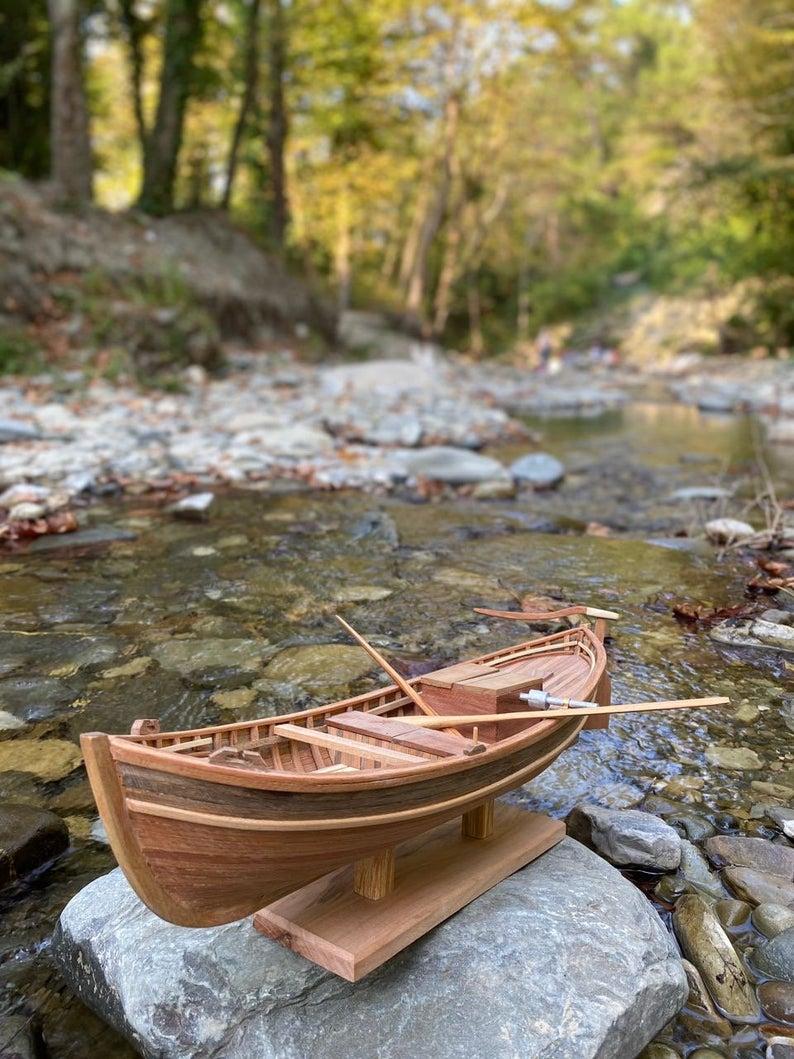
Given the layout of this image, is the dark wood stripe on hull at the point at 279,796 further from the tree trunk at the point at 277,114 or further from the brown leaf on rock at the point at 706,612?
the tree trunk at the point at 277,114

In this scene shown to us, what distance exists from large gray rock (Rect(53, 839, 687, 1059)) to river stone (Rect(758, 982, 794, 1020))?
12.2 inches

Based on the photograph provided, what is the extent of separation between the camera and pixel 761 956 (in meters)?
2.86

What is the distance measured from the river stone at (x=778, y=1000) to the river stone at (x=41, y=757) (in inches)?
117


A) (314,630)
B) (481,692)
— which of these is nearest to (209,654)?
(314,630)

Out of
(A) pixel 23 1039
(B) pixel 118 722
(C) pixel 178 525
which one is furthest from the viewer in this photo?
(C) pixel 178 525

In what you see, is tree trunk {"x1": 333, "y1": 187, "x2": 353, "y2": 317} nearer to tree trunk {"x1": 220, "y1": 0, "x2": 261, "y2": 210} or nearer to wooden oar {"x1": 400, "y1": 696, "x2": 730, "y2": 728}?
tree trunk {"x1": 220, "y1": 0, "x2": 261, "y2": 210}

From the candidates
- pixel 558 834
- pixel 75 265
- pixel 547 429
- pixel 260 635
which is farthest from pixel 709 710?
pixel 75 265

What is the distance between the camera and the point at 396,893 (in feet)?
8.82

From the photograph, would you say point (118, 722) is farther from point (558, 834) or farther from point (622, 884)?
point (622, 884)

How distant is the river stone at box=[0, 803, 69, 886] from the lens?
3.17 metres

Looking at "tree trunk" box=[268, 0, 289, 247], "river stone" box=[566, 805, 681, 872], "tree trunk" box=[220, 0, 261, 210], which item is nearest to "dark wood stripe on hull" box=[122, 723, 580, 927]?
"river stone" box=[566, 805, 681, 872]

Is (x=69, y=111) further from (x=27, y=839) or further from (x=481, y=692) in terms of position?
(x=481, y=692)

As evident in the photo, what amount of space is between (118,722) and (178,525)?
13.8ft

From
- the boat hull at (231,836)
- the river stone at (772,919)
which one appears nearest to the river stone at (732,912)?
the river stone at (772,919)
